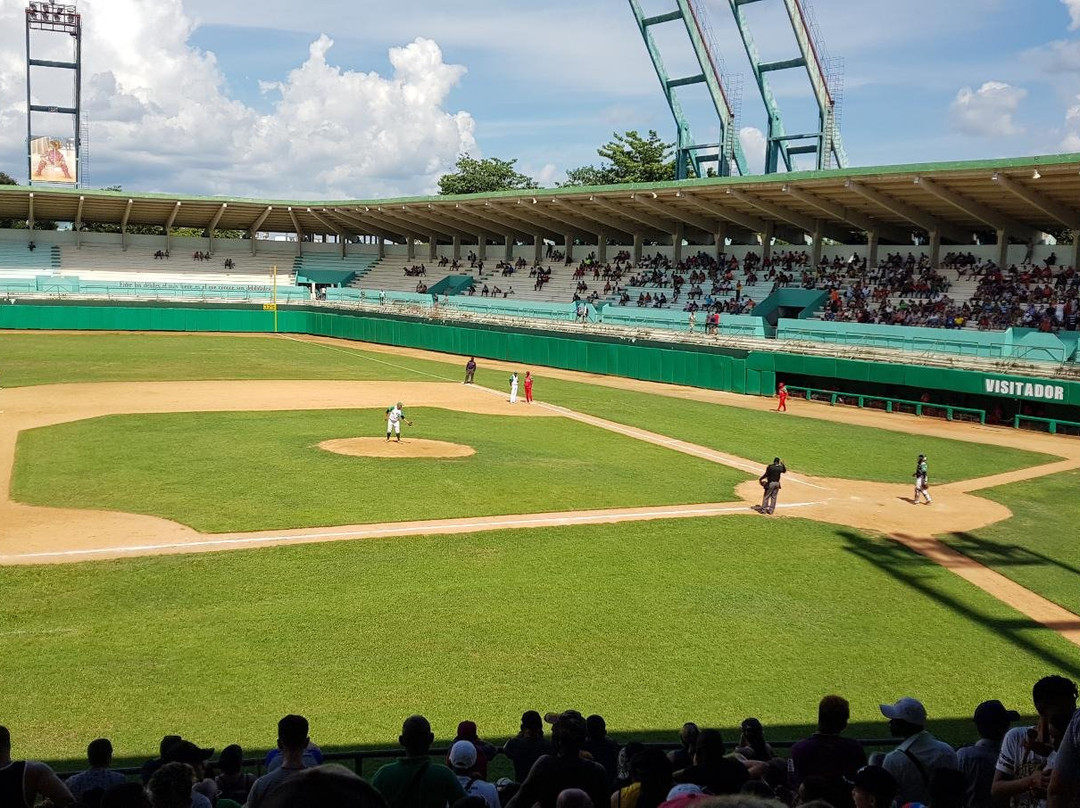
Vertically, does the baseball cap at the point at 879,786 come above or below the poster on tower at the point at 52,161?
below

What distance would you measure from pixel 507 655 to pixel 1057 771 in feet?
28.2

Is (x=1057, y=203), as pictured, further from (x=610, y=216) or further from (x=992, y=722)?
(x=992, y=722)

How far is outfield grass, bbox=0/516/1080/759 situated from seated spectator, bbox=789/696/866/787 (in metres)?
4.19

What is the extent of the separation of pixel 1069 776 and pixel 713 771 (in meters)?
1.80

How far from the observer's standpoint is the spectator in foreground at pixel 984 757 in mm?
6238

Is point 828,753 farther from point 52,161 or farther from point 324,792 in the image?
point 52,161

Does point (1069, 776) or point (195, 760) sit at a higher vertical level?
point (1069, 776)

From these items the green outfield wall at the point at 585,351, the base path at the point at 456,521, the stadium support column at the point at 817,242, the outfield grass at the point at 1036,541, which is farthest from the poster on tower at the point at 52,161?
the outfield grass at the point at 1036,541

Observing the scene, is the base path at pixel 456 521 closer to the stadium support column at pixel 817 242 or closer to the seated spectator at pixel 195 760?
the seated spectator at pixel 195 760

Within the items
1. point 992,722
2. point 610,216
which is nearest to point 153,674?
point 992,722

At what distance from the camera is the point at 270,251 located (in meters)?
86.7

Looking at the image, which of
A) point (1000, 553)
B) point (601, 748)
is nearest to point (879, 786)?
point (601, 748)

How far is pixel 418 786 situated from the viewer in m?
5.31

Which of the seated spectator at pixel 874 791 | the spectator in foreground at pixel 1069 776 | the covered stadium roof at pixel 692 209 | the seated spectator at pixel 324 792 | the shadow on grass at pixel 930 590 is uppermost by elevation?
the covered stadium roof at pixel 692 209
